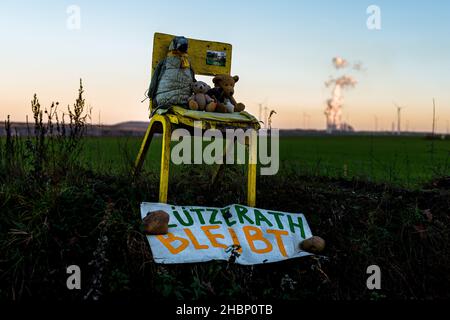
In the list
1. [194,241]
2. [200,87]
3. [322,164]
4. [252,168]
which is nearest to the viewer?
[194,241]

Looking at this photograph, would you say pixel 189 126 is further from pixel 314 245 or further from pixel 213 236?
pixel 314 245

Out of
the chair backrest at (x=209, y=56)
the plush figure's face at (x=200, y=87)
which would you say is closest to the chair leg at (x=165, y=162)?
the plush figure's face at (x=200, y=87)

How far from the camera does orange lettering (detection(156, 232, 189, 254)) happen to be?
3.35 m

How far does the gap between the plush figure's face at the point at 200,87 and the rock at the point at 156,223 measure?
4.31 ft

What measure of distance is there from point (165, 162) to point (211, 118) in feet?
1.65

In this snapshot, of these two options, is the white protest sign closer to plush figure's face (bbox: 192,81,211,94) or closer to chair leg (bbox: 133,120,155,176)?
chair leg (bbox: 133,120,155,176)

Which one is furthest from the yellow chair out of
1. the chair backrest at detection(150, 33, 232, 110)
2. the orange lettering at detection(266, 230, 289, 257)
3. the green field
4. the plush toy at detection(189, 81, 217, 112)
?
the chair backrest at detection(150, 33, 232, 110)

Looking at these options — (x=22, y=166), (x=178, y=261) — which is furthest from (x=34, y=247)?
(x=22, y=166)

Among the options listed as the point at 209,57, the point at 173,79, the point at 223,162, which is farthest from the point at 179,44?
the point at 223,162

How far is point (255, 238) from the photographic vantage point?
12.1 ft

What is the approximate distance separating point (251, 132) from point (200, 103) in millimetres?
510

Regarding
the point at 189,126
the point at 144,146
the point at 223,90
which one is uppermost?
the point at 223,90

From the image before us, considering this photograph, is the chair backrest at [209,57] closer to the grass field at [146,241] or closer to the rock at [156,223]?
the grass field at [146,241]

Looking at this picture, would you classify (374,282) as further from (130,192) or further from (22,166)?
(22,166)
